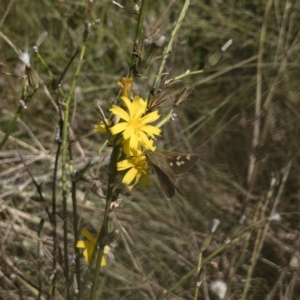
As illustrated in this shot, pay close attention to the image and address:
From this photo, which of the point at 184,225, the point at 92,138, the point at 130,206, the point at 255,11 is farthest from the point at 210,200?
the point at 255,11

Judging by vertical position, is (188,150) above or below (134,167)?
above

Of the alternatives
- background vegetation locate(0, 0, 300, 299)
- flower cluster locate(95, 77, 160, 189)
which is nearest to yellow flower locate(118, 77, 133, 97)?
flower cluster locate(95, 77, 160, 189)

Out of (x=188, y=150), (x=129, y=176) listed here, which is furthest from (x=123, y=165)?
(x=188, y=150)

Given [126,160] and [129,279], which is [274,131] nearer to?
[129,279]

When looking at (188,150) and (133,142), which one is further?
(188,150)

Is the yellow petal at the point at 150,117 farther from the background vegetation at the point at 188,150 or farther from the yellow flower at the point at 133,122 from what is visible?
the background vegetation at the point at 188,150

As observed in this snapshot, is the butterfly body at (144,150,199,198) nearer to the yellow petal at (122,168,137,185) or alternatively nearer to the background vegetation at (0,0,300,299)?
the yellow petal at (122,168,137,185)

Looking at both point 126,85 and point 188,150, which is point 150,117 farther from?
point 188,150
